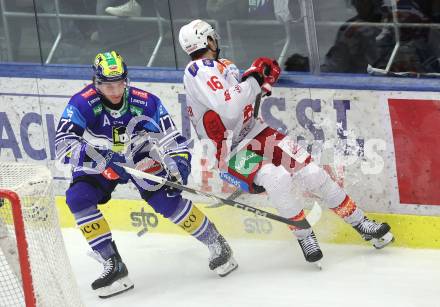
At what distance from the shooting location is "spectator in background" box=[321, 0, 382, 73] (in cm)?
559

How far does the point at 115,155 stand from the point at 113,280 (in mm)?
597

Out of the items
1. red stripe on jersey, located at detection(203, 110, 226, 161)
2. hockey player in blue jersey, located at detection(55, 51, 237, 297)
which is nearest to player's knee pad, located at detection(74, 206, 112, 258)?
hockey player in blue jersey, located at detection(55, 51, 237, 297)

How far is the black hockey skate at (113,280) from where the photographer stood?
507 centimetres

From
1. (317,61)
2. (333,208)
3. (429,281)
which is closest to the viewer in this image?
(429,281)

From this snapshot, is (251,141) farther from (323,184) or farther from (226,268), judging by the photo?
(226,268)

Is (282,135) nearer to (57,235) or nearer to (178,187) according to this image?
(178,187)

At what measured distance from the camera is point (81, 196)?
5047 millimetres

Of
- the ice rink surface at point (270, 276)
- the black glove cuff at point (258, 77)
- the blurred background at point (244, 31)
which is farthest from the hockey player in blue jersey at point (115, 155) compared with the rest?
the blurred background at point (244, 31)

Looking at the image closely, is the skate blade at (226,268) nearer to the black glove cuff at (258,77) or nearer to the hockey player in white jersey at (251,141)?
the hockey player in white jersey at (251,141)

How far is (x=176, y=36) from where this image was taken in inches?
234

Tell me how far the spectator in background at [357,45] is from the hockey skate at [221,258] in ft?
3.60

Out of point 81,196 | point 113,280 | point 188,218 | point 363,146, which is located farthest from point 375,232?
point 81,196

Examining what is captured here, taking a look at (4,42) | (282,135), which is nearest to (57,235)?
(282,135)

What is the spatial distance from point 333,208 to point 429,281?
637mm
